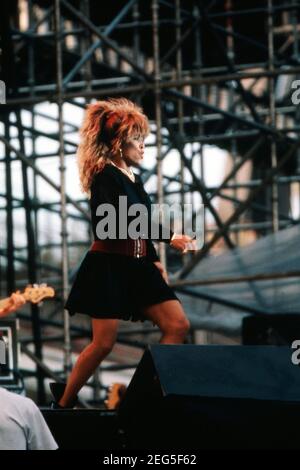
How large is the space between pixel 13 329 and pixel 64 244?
87.3 inches

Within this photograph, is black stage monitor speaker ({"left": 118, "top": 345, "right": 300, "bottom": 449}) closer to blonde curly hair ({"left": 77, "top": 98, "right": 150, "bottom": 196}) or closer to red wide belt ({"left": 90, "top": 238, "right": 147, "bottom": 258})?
red wide belt ({"left": 90, "top": 238, "right": 147, "bottom": 258})

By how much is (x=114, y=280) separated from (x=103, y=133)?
0.73 meters

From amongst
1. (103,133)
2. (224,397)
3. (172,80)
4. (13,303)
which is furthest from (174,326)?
(172,80)

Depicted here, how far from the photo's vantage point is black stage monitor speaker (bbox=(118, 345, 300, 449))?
5246 mm

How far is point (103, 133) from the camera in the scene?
274 inches

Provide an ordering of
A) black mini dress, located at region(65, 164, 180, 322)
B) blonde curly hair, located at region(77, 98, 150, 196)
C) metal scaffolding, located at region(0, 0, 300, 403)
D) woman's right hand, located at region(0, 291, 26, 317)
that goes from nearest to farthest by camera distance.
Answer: black mini dress, located at region(65, 164, 180, 322) < blonde curly hair, located at region(77, 98, 150, 196) < woman's right hand, located at region(0, 291, 26, 317) < metal scaffolding, located at region(0, 0, 300, 403)

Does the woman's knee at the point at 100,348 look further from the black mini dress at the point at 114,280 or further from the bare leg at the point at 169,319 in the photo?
the bare leg at the point at 169,319

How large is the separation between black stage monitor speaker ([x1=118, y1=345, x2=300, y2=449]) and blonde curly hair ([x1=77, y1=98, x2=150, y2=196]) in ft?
5.49

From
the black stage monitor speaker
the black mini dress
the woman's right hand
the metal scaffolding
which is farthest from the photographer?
the metal scaffolding

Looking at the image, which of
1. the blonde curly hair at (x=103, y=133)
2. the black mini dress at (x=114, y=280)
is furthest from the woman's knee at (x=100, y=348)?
the blonde curly hair at (x=103, y=133)

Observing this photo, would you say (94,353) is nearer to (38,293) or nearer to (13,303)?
(13,303)

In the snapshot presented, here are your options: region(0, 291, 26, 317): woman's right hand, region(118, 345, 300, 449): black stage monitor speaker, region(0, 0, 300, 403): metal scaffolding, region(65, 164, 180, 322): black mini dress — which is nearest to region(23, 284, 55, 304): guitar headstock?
region(0, 291, 26, 317): woman's right hand

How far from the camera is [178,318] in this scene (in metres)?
6.79
